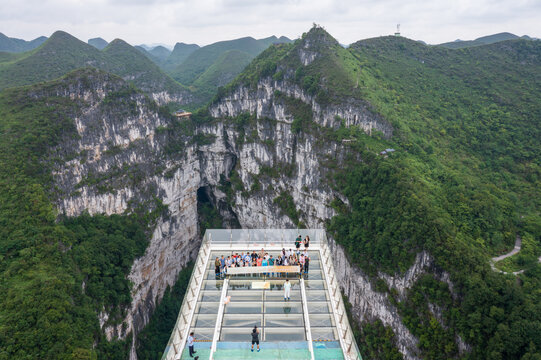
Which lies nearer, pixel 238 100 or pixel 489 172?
pixel 489 172

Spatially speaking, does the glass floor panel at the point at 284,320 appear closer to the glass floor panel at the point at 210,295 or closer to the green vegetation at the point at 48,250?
the glass floor panel at the point at 210,295

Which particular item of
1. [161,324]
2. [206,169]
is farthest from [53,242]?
[206,169]

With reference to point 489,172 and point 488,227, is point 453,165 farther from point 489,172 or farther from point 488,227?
point 488,227

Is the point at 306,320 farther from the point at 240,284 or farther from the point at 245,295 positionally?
the point at 240,284

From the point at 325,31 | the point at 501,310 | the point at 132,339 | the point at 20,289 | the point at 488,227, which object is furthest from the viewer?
the point at 325,31

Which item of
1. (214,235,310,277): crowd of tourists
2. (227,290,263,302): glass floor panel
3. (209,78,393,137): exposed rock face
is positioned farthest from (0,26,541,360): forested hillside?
(227,290,263,302): glass floor panel

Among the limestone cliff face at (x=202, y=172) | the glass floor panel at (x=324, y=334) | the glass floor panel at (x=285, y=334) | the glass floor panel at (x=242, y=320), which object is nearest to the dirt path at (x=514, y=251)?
the limestone cliff face at (x=202, y=172)

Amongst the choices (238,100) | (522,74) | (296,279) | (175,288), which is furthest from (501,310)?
(522,74)

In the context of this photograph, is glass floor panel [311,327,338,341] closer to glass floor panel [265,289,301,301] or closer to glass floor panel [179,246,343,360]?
glass floor panel [179,246,343,360]
